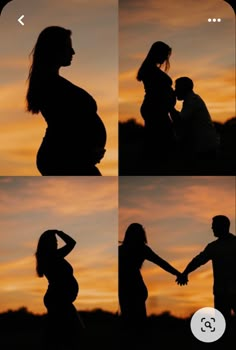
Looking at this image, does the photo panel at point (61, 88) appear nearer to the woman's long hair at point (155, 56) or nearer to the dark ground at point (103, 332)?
the woman's long hair at point (155, 56)

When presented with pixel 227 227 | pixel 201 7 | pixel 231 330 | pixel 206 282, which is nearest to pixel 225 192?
pixel 227 227

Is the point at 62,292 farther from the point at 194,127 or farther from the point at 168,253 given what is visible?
the point at 194,127

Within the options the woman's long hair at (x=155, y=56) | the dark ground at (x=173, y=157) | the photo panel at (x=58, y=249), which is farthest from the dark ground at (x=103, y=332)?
the woman's long hair at (x=155, y=56)

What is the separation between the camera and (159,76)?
8.54 ft

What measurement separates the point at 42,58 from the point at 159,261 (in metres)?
0.76

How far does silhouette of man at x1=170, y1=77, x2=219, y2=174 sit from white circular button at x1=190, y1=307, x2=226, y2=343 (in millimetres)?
471

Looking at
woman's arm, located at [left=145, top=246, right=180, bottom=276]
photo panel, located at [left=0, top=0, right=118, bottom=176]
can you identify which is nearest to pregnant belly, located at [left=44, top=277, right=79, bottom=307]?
woman's arm, located at [left=145, top=246, right=180, bottom=276]

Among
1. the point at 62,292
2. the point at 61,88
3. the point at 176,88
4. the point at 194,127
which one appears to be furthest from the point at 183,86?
the point at 62,292

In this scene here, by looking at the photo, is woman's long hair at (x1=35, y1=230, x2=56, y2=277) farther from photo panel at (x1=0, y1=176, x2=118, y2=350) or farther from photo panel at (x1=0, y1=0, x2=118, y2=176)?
photo panel at (x1=0, y1=0, x2=118, y2=176)

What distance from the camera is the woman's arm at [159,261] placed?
97.6 inches

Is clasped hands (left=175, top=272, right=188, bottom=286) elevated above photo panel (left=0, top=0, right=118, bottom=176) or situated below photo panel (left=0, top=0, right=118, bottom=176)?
below

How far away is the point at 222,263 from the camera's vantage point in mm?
2562

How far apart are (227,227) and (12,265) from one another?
686 millimetres

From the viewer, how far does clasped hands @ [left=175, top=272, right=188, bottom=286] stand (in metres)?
2.47
